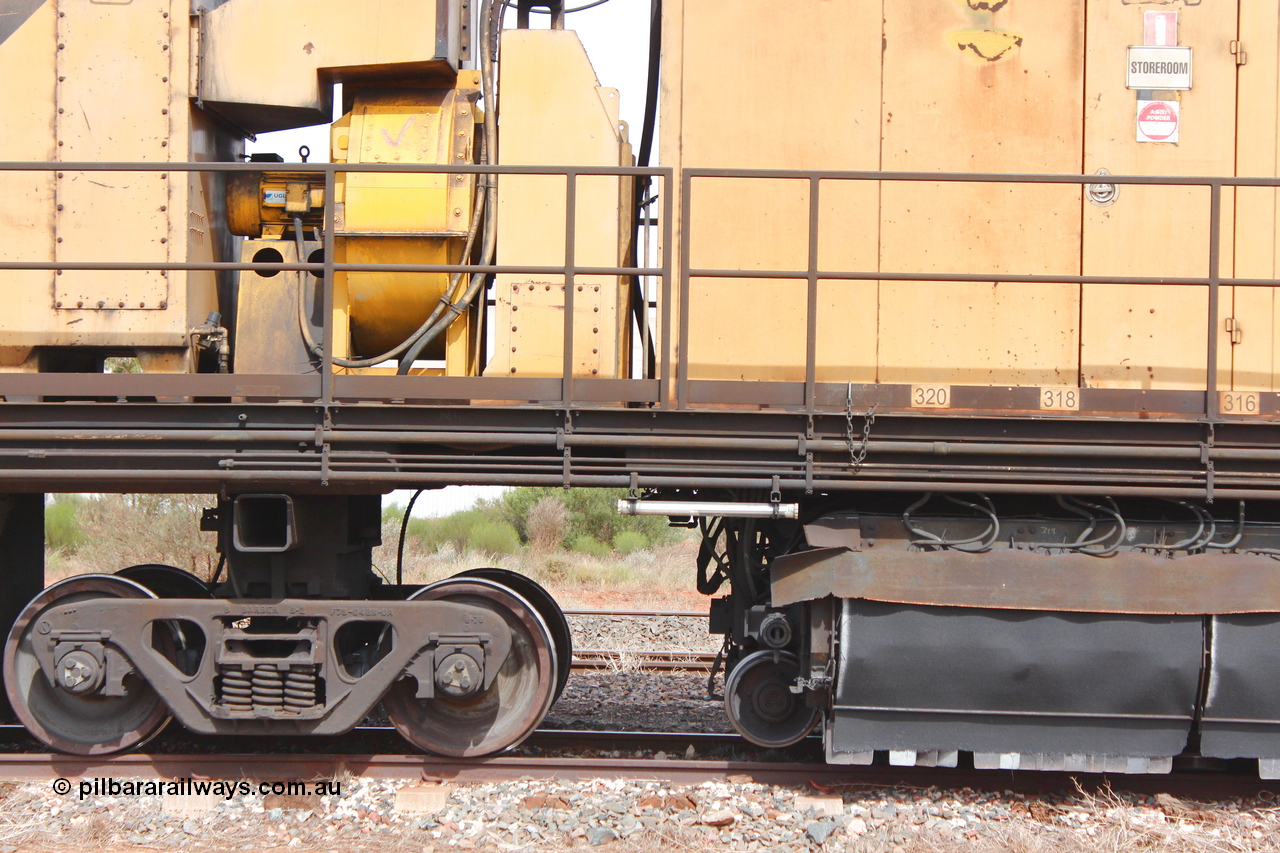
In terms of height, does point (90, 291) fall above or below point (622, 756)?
above

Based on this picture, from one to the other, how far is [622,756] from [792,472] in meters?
2.07

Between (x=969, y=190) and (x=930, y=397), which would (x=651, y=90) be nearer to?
(x=969, y=190)

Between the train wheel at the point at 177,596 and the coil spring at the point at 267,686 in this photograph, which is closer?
the coil spring at the point at 267,686

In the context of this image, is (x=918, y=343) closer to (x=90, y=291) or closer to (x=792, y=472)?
(x=792, y=472)

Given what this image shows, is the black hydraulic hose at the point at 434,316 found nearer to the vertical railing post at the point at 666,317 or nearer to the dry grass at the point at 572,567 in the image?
the vertical railing post at the point at 666,317

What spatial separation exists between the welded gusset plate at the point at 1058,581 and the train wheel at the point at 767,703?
65 cm

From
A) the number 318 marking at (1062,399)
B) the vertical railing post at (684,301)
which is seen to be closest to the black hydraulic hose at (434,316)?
the vertical railing post at (684,301)

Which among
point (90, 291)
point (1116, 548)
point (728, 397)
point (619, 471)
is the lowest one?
point (1116, 548)

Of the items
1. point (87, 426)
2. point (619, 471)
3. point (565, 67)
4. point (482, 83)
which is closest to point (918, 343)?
point (619, 471)

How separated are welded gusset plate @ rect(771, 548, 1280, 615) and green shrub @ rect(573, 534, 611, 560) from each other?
11.2 m

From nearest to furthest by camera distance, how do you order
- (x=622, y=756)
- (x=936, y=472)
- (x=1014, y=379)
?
(x=936, y=472), (x=1014, y=379), (x=622, y=756)

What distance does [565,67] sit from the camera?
4941mm

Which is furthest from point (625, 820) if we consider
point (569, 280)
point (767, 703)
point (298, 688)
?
point (569, 280)

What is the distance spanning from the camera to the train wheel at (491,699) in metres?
4.90
